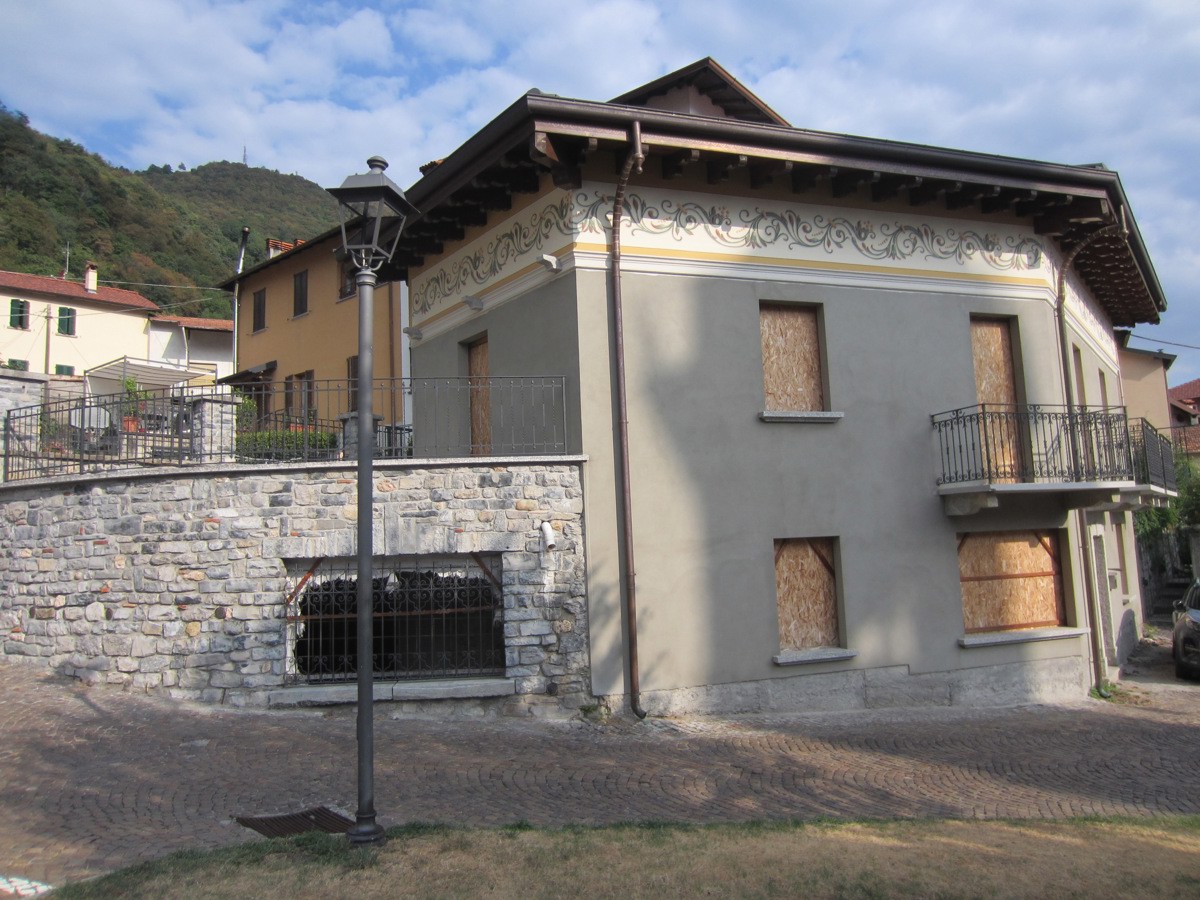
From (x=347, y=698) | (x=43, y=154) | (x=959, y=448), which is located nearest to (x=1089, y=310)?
(x=959, y=448)

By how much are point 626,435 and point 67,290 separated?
43.3 m

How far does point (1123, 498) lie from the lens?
12430 mm

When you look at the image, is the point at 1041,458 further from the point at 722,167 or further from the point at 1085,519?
the point at 722,167

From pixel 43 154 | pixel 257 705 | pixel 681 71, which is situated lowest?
pixel 257 705

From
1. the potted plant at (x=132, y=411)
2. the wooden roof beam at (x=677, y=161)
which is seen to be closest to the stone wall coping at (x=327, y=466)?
the potted plant at (x=132, y=411)

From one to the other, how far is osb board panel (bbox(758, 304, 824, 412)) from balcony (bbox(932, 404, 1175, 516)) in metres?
1.72

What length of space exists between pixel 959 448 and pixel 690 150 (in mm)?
4874

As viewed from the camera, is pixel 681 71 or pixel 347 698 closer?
pixel 347 698

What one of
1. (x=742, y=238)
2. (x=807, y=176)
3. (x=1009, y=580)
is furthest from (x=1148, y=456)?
(x=742, y=238)

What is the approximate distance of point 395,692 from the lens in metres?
9.34

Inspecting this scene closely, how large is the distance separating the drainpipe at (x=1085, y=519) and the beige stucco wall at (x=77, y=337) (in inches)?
1703

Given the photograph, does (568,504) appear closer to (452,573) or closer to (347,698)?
(452,573)

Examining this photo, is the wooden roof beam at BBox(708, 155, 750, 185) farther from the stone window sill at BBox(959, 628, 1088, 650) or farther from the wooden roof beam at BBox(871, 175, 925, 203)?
the stone window sill at BBox(959, 628, 1088, 650)

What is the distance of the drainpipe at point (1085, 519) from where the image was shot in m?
12.0
